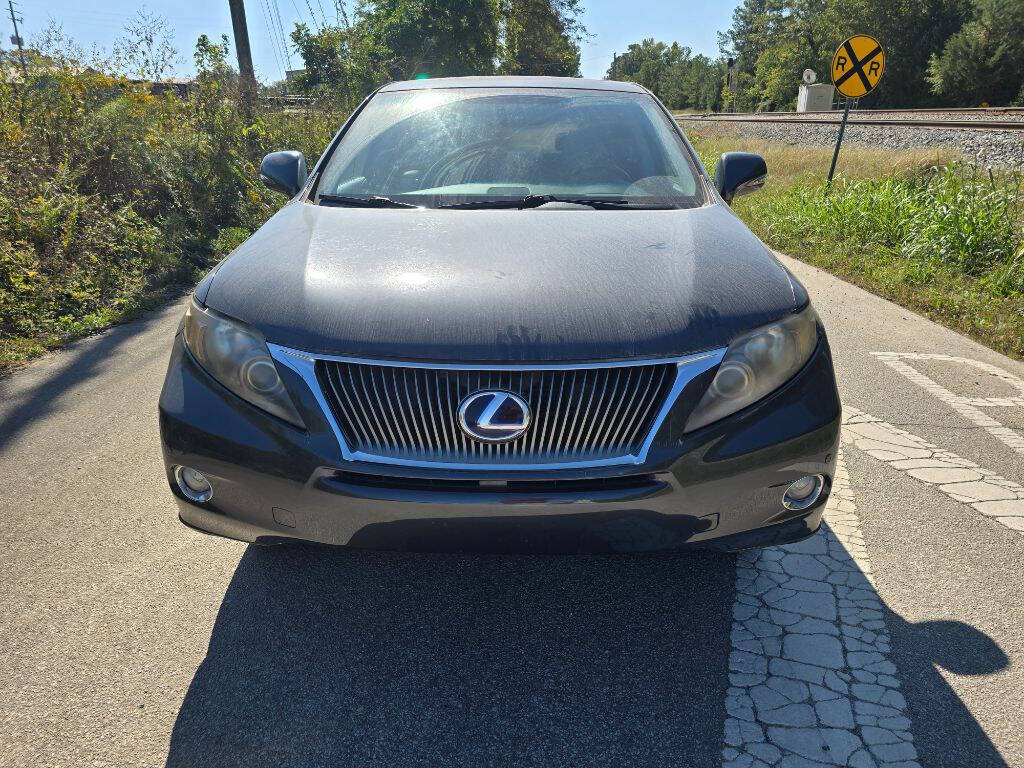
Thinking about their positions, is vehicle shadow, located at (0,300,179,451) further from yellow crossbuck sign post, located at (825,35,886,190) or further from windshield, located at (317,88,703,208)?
yellow crossbuck sign post, located at (825,35,886,190)

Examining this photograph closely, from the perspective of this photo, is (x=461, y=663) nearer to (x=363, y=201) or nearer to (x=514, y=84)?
(x=363, y=201)

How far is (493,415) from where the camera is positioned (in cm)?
197

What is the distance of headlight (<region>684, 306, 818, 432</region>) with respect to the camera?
2.05 m

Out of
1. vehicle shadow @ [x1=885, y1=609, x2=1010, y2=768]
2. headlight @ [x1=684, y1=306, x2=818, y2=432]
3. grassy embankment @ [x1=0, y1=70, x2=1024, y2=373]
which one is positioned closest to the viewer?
vehicle shadow @ [x1=885, y1=609, x2=1010, y2=768]

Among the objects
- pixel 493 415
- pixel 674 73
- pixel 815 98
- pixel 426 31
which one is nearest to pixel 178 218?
pixel 493 415

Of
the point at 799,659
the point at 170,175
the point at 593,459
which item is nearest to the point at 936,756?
the point at 799,659

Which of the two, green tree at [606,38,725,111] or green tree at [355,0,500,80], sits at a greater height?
green tree at [355,0,500,80]

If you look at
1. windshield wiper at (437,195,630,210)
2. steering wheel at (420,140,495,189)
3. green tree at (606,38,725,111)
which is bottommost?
green tree at (606,38,725,111)

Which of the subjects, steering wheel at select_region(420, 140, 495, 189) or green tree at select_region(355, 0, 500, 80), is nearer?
steering wheel at select_region(420, 140, 495, 189)

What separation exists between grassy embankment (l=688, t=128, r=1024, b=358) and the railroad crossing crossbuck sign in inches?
50.3

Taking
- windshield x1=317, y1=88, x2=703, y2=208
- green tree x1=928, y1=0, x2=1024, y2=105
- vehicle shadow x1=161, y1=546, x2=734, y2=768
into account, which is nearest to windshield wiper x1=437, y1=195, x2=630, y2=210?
windshield x1=317, y1=88, x2=703, y2=208

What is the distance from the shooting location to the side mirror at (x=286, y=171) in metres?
3.61

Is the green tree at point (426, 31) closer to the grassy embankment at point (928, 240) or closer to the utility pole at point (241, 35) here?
the utility pole at point (241, 35)

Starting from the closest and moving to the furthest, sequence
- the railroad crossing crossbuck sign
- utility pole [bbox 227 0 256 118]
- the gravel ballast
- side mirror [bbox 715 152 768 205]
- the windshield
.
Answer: the windshield < side mirror [bbox 715 152 768 205] < the railroad crossing crossbuck sign < utility pole [bbox 227 0 256 118] < the gravel ballast
